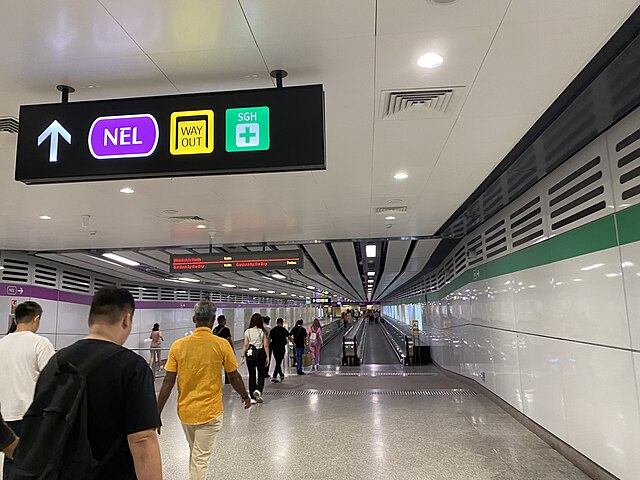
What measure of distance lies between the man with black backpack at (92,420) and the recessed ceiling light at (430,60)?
2462 mm

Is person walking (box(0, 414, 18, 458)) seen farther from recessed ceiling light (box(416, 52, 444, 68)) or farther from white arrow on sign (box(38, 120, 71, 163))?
recessed ceiling light (box(416, 52, 444, 68))

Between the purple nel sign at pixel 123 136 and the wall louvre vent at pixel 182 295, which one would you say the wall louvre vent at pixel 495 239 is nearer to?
the purple nel sign at pixel 123 136

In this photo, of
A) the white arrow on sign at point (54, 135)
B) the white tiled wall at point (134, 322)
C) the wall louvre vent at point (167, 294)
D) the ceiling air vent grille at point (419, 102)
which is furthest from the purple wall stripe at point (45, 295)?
the ceiling air vent grille at point (419, 102)

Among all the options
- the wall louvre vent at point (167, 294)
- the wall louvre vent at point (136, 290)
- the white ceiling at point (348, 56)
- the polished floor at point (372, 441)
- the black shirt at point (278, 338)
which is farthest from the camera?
the wall louvre vent at point (167, 294)

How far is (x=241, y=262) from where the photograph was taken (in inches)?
347

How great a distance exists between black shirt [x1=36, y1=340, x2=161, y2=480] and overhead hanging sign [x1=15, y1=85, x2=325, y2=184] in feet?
3.83

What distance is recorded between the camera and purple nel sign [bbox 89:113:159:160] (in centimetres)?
278

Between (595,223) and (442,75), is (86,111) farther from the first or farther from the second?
(595,223)

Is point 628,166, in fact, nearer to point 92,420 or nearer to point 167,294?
point 92,420

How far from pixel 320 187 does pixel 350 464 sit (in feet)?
10.9

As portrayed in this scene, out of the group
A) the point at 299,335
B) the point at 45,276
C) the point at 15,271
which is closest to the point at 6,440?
the point at 15,271

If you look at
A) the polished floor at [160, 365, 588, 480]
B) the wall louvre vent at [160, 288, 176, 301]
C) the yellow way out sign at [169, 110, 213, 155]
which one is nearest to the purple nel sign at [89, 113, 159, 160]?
the yellow way out sign at [169, 110, 213, 155]

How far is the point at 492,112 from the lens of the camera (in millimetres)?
3957

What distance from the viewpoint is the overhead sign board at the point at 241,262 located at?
28.9 ft
